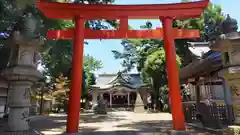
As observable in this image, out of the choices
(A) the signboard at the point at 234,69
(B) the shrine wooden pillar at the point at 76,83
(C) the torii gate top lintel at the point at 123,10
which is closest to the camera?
(A) the signboard at the point at 234,69

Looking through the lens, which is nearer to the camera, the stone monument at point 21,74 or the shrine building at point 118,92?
the stone monument at point 21,74

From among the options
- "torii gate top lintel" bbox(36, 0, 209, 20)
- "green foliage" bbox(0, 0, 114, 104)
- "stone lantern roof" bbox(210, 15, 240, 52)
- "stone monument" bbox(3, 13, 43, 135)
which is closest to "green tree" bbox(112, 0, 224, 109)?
"green foliage" bbox(0, 0, 114, 104)

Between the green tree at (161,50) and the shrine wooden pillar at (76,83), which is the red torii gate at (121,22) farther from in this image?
the green tree at (161,50)

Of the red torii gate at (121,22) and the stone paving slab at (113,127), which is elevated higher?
the red torii gate at (121,22)

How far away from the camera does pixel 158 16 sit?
811 cm

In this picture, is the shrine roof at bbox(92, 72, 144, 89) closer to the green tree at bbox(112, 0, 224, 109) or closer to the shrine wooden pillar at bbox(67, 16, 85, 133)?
the green tree at bbox(112, 0, 224, 109)

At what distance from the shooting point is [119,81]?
39.5m

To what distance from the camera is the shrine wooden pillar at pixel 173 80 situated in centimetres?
716

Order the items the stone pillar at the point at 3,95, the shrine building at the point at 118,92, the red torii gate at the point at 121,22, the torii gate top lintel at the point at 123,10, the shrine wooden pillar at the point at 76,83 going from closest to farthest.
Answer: the shrine wooden pillar at the point at 76,83
the red torii gate at the point at 121,22
the torii gate top lintel at the point at 123,10
the stone pillar at the point at 3,95
the shrine building at the point at 118,92

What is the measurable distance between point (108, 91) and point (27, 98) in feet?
105

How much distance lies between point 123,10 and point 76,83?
10.9 ft

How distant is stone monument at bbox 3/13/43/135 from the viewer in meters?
6.48

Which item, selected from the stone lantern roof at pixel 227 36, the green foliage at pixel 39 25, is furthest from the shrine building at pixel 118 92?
the stone lantern roof at pixel 227 36

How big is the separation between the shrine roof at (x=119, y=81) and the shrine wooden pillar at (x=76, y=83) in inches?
1215
